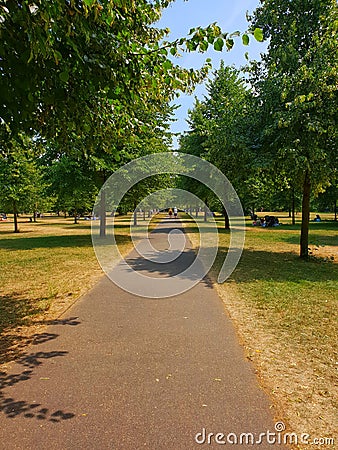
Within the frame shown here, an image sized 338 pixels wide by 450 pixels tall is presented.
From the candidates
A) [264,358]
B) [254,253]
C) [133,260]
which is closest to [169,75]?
[264,358]

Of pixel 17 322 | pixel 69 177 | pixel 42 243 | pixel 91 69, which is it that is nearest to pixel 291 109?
pixel 91 69

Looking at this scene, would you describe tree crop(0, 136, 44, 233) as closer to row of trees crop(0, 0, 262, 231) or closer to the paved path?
row of trees crop(0, 0, 262, 231)

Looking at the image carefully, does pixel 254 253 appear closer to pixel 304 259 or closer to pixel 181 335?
pixel 304 259

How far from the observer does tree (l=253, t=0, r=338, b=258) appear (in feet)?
31.4

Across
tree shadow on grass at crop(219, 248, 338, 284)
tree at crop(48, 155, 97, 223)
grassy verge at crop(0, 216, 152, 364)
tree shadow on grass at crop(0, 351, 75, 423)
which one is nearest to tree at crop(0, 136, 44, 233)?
tree at crop(48, 155, 97, 223)

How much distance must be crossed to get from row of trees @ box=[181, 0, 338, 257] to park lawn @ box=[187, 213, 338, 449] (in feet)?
11.3

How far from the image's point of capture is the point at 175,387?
343 centimetres

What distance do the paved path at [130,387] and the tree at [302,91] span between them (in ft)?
22.1

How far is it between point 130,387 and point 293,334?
275 centimetres

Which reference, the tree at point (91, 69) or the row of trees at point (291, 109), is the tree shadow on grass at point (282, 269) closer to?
the row of trees at point (291, 109)

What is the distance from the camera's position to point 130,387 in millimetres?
3424

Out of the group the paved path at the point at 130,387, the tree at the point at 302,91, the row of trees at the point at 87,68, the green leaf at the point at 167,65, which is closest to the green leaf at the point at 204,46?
the row of trees at the point at 87,68

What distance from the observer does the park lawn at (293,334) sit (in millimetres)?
3113

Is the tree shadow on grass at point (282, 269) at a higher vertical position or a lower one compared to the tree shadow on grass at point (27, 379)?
higher
